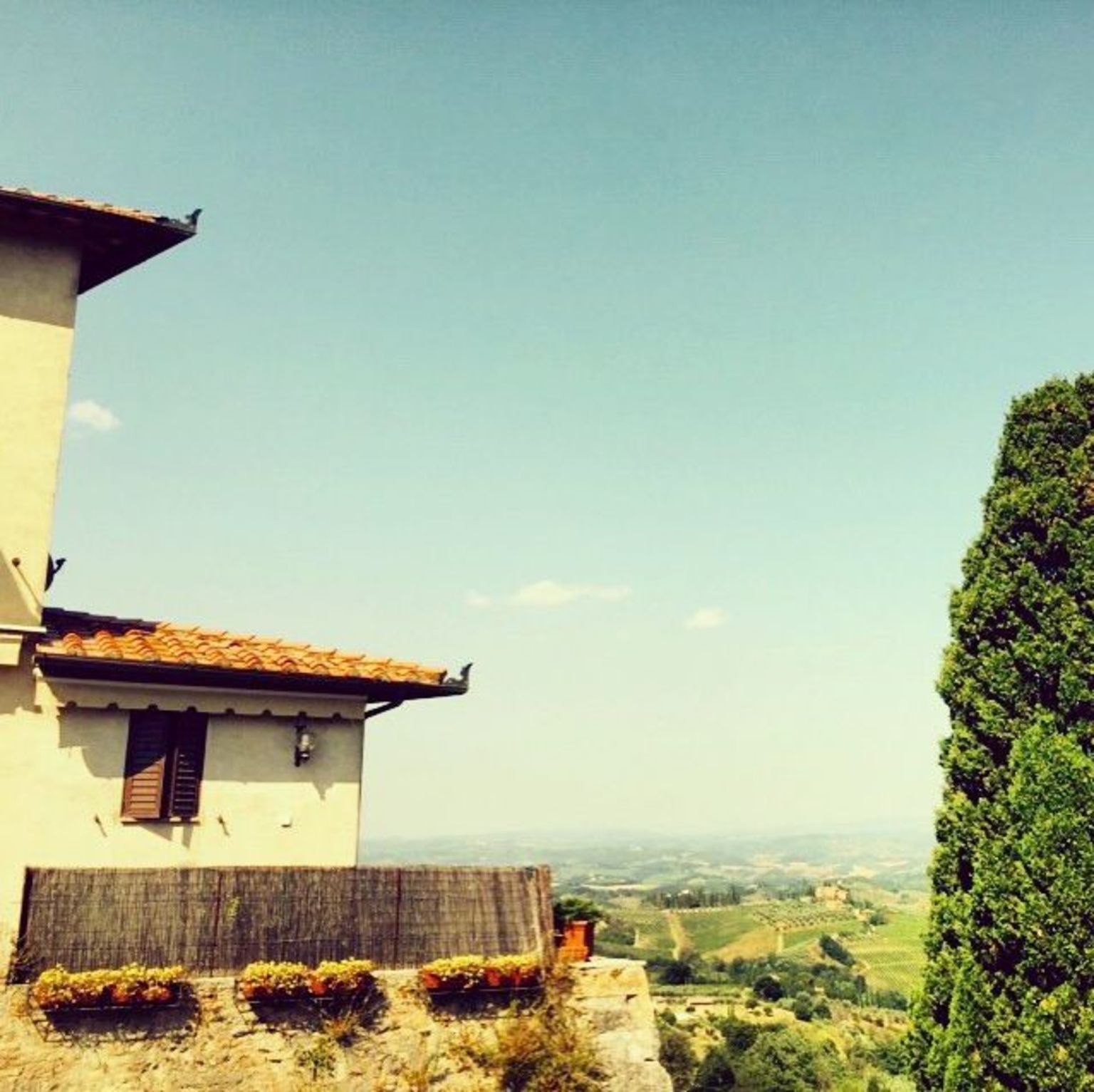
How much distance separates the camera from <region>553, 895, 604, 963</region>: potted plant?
47.4 feet

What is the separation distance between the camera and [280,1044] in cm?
1227

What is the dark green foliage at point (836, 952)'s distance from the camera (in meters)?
159

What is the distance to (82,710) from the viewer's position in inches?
577

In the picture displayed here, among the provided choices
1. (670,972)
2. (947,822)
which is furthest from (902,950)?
(947,822)

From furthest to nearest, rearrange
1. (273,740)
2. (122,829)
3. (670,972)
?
1. (670,972)
2. (273,740)
3. (122,829)

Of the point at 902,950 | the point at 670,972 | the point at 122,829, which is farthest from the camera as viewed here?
the point at 902,950

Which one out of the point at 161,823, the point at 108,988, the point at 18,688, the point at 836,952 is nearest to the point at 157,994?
the point at 108,988

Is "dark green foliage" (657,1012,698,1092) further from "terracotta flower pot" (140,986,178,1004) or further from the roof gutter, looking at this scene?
"terracotta flower pot" (140,986,178,1004)

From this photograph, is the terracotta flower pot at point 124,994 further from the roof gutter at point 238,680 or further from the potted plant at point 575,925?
the potted plant at point 575,925

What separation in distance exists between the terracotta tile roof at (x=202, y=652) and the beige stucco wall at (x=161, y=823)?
0.65 metres

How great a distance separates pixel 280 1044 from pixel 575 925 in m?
4.59

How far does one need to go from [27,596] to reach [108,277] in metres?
6.63

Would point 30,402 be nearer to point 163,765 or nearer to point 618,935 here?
point 163,765

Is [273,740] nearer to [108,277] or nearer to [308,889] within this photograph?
[308,889]
